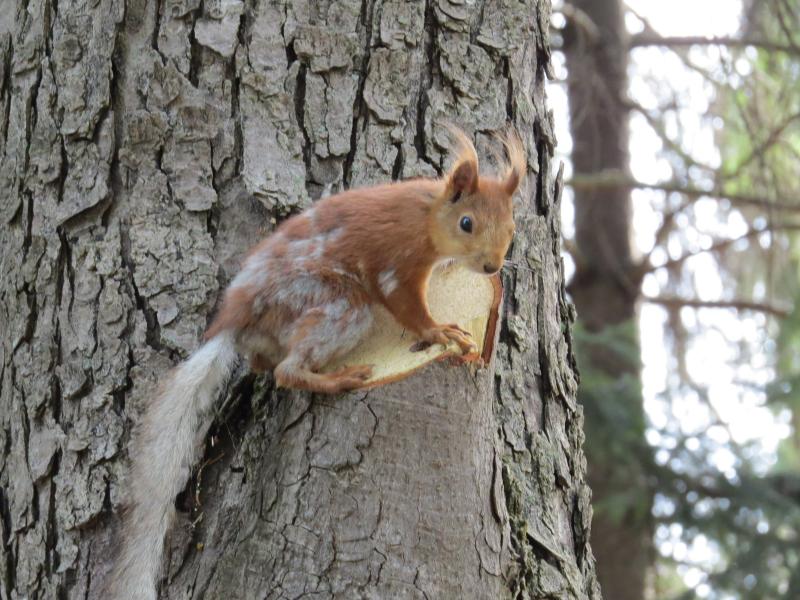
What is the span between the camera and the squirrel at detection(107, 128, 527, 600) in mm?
1861

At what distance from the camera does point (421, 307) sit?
1.98m

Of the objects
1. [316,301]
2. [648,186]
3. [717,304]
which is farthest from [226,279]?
[717,304]

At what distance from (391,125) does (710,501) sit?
382cm

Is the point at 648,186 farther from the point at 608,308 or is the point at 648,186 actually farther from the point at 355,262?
the point at 355,262

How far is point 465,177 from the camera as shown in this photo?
2.06m

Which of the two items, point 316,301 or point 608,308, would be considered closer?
point 316,301

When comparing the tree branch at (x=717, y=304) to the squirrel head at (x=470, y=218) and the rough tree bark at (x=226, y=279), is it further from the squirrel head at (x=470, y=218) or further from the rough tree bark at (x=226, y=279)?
the squirrel head at (x=470, y=218)

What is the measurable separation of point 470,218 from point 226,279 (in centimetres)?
53

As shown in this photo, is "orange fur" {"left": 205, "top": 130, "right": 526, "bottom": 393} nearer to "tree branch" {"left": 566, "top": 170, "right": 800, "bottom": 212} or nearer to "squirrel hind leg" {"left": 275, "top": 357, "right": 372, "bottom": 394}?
"squirrel hind leg" {"left": 275, "top": 357, "right": 372, "bottom": 394}

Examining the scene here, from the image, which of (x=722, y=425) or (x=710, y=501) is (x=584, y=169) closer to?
(x=722, y=425)

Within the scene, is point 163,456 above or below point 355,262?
below

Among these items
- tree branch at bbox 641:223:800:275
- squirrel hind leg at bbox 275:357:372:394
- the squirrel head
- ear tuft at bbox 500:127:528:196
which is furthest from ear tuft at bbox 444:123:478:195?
tree branch at bbox 641:223:800:275

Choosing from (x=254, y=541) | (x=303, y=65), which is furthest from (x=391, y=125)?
(x=254, y=541)

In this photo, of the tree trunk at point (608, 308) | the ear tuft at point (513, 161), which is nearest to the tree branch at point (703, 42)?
the tree trunk at point (608, 308)
